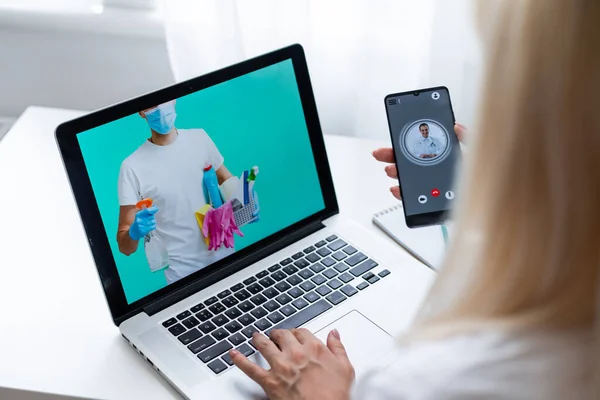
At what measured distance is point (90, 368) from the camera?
819mm

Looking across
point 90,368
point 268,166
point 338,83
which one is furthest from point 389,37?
point 90,368

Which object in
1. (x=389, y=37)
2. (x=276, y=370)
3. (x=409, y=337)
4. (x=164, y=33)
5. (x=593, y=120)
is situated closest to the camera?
(x=593, y=120)

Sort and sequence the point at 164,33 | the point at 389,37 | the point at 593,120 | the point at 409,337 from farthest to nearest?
the point at 164,33 → the point at 389,37 → the point at 409,337 → the point at 593,120

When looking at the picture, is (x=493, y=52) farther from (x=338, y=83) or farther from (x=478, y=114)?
(x=338, y=83)

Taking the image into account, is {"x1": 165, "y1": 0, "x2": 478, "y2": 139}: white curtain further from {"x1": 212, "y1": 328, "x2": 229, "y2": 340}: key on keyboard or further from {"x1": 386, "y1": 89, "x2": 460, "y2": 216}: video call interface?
{"x1": 212, "y1": 328, "x2": 229, "y2": 340}: key on keyboard

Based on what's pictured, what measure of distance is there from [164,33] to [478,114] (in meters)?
0.92

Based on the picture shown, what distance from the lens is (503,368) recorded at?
1.79 feet

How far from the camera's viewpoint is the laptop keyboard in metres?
0.82

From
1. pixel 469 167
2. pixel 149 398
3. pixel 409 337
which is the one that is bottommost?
pixel 149 398

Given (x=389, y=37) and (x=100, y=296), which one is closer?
(x=100, y=296)

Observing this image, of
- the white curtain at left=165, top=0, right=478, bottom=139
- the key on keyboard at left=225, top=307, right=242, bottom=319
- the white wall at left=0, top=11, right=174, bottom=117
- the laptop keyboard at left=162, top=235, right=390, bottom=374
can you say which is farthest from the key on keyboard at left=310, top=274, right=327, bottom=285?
the white wall at left=0, top=11, right=174, bottom=117

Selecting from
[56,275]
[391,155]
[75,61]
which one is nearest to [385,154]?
[391,155]

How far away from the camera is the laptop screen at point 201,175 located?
84 cm

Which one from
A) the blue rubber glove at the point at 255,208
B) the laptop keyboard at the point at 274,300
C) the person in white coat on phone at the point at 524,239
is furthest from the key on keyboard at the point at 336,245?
the person in white coat on phone at the point at 524,239
